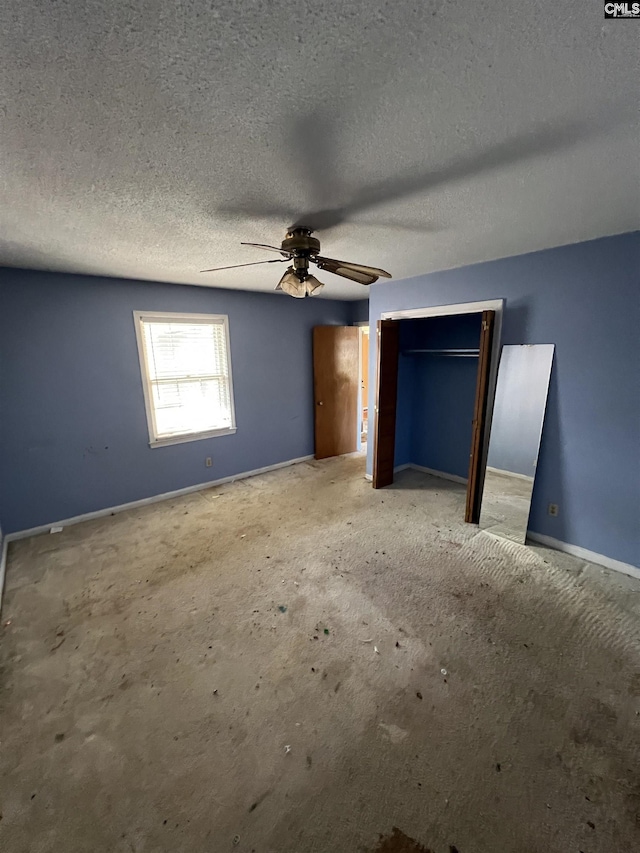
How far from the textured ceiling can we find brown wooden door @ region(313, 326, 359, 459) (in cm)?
283

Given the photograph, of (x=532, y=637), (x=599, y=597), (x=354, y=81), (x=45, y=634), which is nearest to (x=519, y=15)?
(x=354, y=81)

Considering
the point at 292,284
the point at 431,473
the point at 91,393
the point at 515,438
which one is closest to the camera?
Result: the point at 292,284

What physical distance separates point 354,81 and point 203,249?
181 centimetres

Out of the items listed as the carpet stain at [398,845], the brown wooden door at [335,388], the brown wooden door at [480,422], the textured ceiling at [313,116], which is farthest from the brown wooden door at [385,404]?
the carpet stain at [398,845]

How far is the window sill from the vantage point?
3.77m

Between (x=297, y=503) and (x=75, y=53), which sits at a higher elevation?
(x=75, y=53)

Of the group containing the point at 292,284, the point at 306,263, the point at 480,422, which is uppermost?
the point at 306,263

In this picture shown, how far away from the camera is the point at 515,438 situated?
290 centimetres

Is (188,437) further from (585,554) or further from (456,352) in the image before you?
(585,554)

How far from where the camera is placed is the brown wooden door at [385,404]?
3.79 metres

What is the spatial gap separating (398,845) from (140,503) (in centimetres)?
347

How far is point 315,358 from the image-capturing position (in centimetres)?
488

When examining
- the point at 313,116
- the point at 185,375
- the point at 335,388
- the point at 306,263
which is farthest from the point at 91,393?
the point at 313,116

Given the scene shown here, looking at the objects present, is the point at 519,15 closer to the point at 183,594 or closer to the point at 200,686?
the point at 200,686
